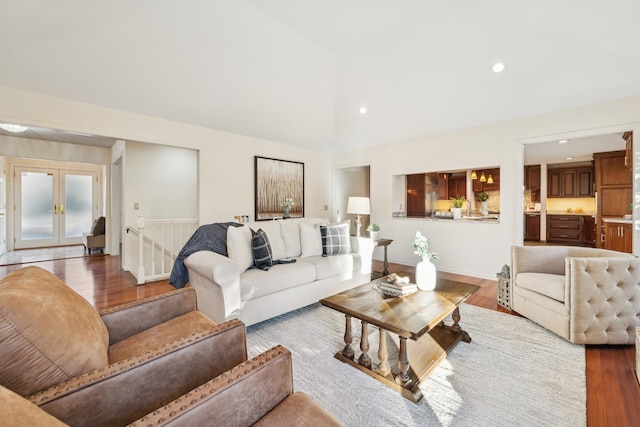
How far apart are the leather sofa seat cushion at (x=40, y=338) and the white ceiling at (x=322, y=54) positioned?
2.54 m

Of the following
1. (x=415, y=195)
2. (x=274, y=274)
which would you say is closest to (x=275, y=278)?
(x=274, y=274)

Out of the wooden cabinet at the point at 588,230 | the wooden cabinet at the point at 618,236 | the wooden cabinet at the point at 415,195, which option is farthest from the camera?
the wooden cabinet at the point at 588,230

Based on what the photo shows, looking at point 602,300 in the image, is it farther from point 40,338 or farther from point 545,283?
point 40,338

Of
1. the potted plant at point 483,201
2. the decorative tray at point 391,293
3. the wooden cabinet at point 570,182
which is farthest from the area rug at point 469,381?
the wooden cabinet at point 570,182

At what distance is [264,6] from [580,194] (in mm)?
8567

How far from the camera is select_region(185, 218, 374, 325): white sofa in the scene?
7.65ft

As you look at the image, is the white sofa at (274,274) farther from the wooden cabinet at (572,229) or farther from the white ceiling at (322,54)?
the wooden cabinet at (572,229)

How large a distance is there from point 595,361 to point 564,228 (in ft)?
22.0

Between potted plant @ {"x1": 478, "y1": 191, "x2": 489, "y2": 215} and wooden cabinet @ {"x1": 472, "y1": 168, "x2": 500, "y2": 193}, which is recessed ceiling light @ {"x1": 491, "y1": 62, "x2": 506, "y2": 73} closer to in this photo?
wooden cabinet @ {"x1": 472, "y1": 168, "x2": 500, "y2": 193}

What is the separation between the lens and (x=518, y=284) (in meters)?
2.81

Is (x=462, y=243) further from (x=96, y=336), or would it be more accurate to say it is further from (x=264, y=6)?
(x=96, y=336)

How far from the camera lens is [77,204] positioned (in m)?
7.46

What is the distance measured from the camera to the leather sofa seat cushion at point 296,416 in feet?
3.04

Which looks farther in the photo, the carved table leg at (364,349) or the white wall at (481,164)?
the white wall at (481,164)
